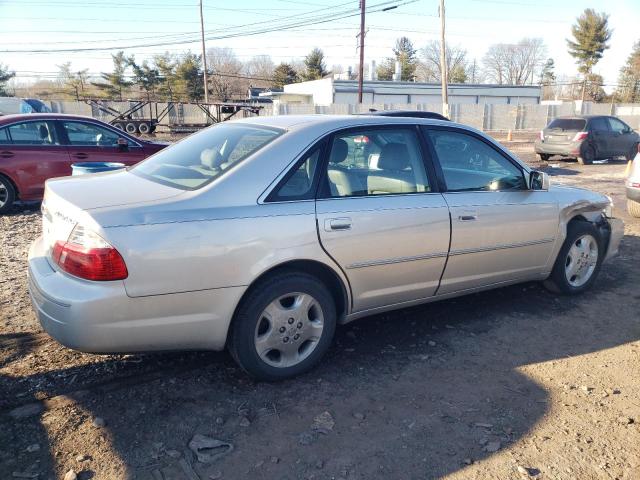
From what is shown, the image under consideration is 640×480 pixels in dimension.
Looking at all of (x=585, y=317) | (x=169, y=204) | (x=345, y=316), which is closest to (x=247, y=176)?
(x=169, y=204)

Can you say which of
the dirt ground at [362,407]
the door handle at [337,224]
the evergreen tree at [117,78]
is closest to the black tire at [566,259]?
the dirt ground at [362,407]

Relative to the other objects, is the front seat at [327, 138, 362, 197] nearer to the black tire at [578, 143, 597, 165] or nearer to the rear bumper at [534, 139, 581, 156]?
the rear bumper at [534, 139, 581, 156]

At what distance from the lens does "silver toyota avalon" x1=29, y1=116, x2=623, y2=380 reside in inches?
110

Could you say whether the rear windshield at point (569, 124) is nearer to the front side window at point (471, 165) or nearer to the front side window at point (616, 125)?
the front side window at point (616, 125)

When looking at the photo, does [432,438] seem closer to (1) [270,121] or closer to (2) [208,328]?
(2) [208,328]

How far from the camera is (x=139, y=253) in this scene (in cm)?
274

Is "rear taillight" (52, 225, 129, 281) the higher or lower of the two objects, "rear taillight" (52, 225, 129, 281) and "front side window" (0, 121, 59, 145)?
the lower

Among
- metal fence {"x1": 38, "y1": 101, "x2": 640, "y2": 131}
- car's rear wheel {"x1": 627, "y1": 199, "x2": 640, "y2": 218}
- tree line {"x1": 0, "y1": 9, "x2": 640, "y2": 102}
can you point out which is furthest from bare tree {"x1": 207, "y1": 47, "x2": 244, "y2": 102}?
car's rear wheel {"x1": 627, "y1": 199, "x2": 640, "y2": 218}

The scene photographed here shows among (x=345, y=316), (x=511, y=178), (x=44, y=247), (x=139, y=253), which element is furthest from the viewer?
(x=511, y=178)

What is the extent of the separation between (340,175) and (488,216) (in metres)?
1.29

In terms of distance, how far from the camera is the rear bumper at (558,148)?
16703 mm

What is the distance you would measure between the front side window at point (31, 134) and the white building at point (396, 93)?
39578 mm

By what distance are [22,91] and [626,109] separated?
212 ft

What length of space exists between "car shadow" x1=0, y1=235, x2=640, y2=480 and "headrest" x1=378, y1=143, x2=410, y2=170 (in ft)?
4.27
